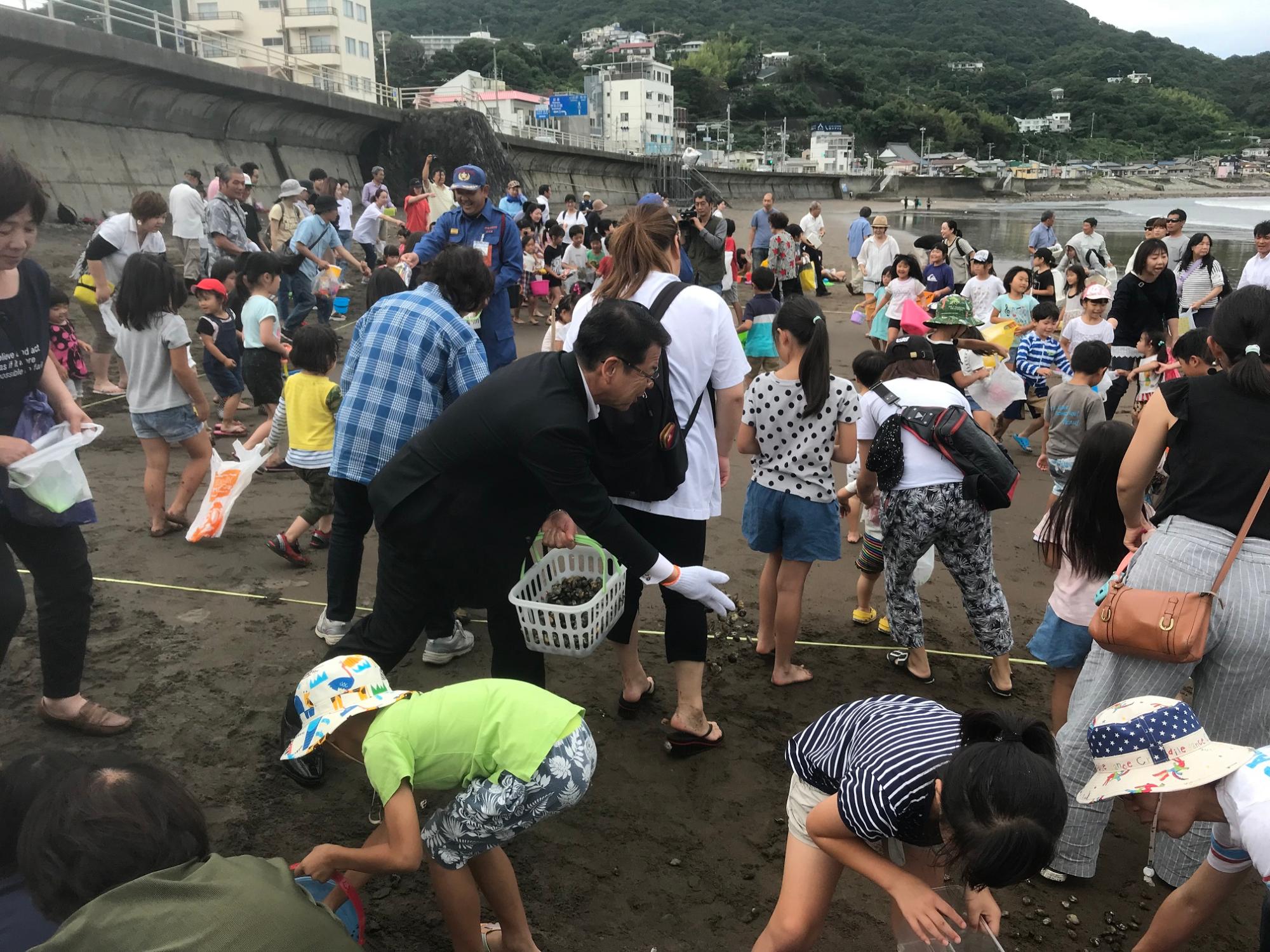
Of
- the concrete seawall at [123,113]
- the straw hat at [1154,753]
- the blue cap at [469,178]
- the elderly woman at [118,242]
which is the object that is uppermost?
the concrete seawall at [123,113]

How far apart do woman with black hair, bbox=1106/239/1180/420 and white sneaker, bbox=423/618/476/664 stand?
5.86m

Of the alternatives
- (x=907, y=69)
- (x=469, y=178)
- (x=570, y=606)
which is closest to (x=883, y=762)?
(x=570, y=606)

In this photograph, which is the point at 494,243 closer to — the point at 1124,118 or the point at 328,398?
the point at 328,398

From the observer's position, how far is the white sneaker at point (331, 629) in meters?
3.87

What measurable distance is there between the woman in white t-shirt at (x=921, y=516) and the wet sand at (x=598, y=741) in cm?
30

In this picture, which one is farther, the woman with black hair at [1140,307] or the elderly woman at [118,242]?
the woman with black hair at [1140,307]

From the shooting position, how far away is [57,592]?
307cm

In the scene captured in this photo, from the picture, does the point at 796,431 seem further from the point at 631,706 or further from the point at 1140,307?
the point at 1140,307

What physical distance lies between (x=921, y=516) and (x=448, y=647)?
223 centimetres

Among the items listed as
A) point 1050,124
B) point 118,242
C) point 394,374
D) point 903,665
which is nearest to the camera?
point 394,374

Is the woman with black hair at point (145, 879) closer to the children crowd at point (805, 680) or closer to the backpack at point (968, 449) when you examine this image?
the children crowd at point (805, 680)

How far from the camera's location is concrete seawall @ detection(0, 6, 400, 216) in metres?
11.7

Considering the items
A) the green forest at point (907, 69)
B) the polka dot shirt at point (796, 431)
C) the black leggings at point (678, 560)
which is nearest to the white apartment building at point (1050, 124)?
the green forest at point (907, 69)

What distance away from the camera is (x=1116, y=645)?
2.48 m
